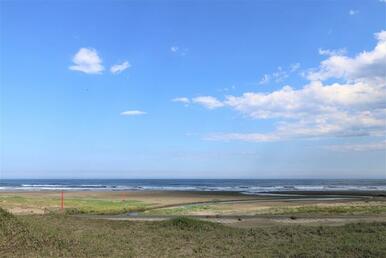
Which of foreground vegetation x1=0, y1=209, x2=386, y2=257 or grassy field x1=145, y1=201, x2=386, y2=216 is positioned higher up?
foreground vegetation x1=0, y1=209, x2=386, y2=257

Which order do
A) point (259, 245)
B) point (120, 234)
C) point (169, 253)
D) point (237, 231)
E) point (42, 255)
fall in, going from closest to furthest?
point (42, 255) → point (169, 253) → point (259, 245) → point (120, 234) → point (237, 231)

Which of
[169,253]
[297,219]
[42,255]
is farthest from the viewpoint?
[297,219]

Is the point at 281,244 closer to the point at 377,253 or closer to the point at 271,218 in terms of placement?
the point at 377,253

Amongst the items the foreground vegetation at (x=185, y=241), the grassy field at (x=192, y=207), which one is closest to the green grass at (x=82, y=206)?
the grassy field at (x=192, y=207)

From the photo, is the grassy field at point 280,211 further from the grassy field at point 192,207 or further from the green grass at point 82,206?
the green grass at point 82,206

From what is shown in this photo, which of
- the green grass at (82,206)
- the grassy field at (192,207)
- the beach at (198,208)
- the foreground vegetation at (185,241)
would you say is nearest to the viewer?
the foreground vegetation at (185,241)

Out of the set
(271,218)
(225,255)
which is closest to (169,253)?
(225,255)

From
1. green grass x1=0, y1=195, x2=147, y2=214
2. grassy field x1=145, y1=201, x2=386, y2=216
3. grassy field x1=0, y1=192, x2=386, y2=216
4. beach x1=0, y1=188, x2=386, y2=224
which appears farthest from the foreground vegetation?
green grass x1=0, y1=195, x2=147, y2=214

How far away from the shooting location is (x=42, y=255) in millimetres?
13195

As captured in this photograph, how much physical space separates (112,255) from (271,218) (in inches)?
607

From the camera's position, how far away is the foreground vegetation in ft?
45.2

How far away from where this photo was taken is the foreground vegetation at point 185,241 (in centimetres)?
1377

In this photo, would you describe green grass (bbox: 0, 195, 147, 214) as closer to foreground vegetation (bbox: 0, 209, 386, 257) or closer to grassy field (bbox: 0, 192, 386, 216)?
grassy field (bbox: 0, 192, 386, 216)

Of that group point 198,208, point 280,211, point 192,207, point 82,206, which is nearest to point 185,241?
point 280,211
